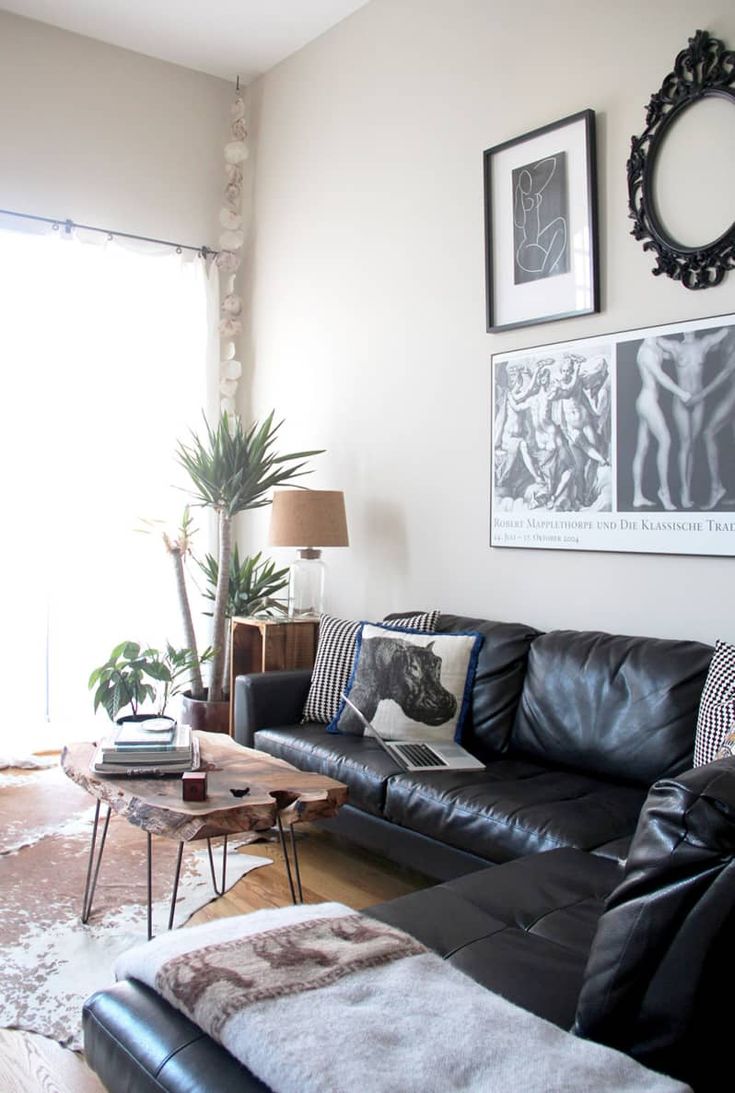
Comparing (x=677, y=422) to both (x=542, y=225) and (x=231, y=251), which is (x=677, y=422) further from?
(x=231, y=251)

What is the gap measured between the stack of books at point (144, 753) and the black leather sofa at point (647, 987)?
1040 mm

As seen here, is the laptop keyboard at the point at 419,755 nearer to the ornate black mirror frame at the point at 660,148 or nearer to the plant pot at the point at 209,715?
the plant pot at the point at 209,715

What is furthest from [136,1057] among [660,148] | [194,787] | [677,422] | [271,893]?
[660,148]

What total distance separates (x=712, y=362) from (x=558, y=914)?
1.75 m

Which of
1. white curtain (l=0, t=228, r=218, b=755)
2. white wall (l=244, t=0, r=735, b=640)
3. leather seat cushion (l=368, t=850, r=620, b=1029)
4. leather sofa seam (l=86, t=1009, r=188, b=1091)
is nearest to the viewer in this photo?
leather sofa seam (l=86, t=1009, r=188, b=1091)

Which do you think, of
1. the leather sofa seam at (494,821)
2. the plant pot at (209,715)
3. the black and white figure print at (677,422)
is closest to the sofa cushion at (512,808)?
the leather sofa seam at (494,821)

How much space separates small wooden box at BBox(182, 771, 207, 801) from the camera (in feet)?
7.31

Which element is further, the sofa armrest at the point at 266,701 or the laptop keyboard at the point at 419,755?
the sofa armrest at the point at 266,701

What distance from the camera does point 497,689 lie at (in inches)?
123

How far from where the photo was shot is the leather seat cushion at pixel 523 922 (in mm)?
1494

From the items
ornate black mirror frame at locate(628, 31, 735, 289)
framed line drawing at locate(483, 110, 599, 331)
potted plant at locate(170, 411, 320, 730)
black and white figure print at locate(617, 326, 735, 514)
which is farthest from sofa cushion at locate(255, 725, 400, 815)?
ornate black mirror frame at locate(628, 31, 735, 289)

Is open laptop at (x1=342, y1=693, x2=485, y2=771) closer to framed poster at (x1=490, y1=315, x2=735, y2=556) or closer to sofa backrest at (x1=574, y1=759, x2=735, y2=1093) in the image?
framed poster at (x1=490, y1=315, x2=735, y2=556)

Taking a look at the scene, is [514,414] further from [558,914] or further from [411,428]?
[558,914]

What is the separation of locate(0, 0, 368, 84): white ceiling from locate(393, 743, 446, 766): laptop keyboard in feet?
10.7
